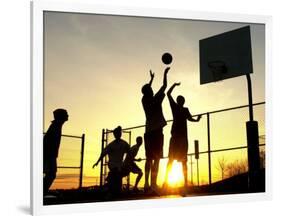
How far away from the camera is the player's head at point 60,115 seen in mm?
5257

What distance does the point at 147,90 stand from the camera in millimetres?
5625

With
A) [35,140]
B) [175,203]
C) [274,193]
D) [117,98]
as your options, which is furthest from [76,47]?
[274,193]

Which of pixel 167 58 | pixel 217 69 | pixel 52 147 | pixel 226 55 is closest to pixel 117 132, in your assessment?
pixel 52 147

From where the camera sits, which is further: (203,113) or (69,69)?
(203,113)

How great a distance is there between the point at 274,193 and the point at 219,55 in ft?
5.29

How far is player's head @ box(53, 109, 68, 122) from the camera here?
5.26 metres

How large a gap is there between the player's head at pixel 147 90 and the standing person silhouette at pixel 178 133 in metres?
0.20

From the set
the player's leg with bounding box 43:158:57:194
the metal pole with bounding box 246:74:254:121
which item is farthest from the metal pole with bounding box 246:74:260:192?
the player's leg with bounding box 43:158:57:194

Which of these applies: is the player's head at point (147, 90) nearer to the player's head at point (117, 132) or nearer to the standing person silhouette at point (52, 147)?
the player's head at point (117, 132)

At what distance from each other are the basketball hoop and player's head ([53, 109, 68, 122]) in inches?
63.5

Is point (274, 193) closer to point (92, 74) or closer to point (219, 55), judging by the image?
point (219, 55)

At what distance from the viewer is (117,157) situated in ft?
18.2

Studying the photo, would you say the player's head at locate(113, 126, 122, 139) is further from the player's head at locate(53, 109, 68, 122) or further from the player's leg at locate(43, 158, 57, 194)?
the player's leg at locate(43, 158, 57, 194)

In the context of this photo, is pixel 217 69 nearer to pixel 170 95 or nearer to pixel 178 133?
pixel 170 95
